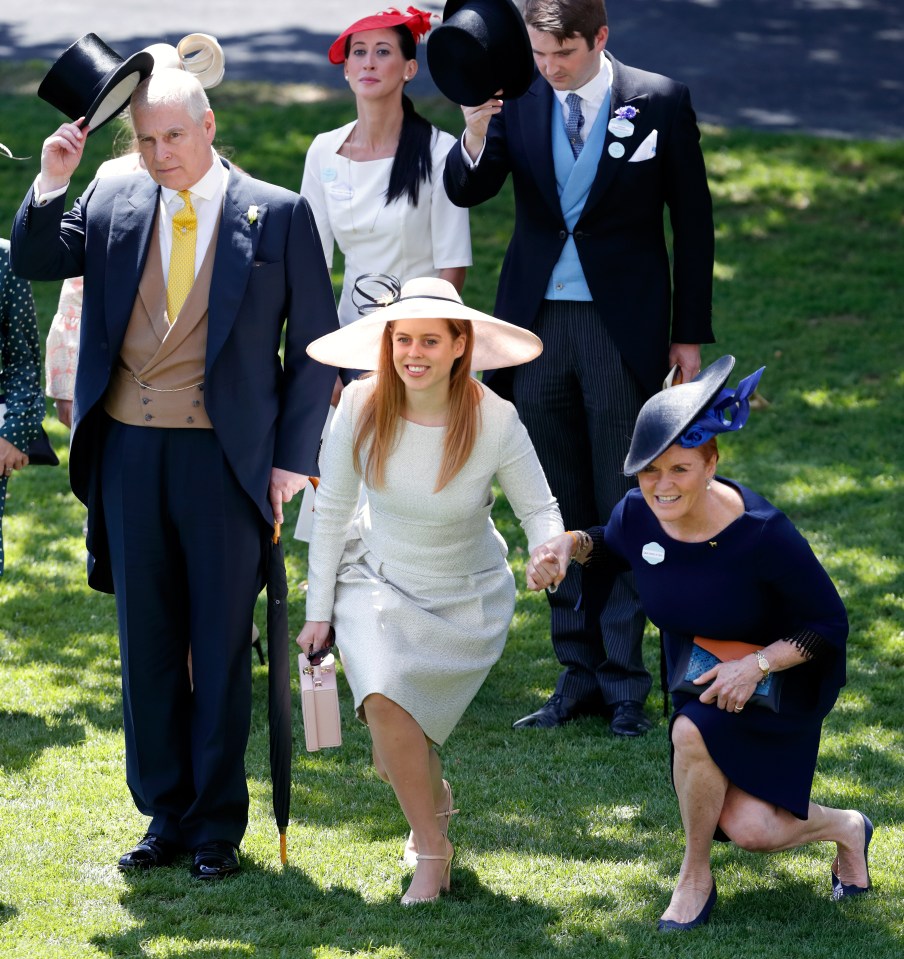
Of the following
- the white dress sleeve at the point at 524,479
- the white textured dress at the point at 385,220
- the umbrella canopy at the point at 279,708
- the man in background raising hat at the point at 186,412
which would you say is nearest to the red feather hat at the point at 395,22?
the white textured dress at the point at 385,220

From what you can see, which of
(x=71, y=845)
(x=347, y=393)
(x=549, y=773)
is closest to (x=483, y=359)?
(x=347, y=393)

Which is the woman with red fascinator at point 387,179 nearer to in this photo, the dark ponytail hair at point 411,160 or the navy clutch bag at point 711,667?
the dark ponytail hair at point 411,160

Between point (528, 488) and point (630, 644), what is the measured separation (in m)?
1.53

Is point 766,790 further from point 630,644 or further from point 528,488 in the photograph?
point 630,644

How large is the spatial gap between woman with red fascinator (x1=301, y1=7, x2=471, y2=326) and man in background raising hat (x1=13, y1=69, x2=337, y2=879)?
111cm

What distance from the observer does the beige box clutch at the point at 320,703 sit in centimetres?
449

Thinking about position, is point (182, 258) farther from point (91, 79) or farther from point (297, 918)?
point (297, 918)

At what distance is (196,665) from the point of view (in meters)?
4.71

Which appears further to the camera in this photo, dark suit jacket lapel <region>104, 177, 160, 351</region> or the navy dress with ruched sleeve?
dark suit jacket lapel <region>104, 177, 160, 351</region>

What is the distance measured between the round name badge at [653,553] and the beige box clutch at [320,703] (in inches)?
38.0

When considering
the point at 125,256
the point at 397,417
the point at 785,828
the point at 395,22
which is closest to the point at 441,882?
the point at 785,828

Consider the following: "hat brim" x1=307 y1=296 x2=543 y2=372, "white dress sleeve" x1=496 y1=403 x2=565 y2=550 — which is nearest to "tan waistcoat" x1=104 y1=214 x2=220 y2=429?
"hat brim" x1=307 y1=296 x2=543 y2=372

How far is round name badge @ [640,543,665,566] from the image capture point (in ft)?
14.0

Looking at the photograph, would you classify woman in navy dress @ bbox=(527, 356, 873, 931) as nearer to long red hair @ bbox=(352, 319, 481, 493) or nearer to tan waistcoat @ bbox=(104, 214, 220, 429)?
long red hair @ bbox=(352, 319, 481, 493)
